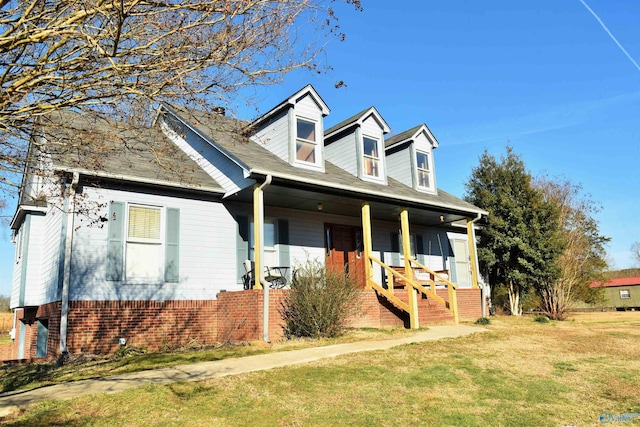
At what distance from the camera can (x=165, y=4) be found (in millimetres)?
5309

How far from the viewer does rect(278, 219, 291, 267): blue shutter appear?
14.2 metres

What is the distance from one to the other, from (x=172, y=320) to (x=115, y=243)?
7.33 ft

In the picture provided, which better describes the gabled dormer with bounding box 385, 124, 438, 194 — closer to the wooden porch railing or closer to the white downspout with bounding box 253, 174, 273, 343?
the wooden porch railing

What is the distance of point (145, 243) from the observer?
38.3 ft

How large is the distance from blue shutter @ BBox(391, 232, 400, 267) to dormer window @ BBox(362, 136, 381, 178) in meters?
2.79

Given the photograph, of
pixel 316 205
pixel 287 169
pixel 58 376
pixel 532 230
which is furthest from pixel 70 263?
pixel 532 230

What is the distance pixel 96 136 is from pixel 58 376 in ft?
13.7

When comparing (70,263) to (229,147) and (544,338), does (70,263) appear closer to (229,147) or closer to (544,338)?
(229,147)

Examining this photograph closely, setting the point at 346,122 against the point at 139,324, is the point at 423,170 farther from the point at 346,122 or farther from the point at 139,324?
the point at 139,324

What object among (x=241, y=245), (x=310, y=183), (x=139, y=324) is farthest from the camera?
(x=241, y=245)

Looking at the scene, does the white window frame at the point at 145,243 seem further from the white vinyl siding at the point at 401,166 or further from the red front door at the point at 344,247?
the white vinyl siding at the point at 401,166

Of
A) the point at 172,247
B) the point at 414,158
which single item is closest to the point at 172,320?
the point at 172,247

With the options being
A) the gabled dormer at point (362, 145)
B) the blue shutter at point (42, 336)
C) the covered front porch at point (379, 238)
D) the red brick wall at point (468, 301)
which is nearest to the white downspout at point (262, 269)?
the covered front porch at point (379, 238)

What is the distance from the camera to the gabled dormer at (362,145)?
15.7 m
